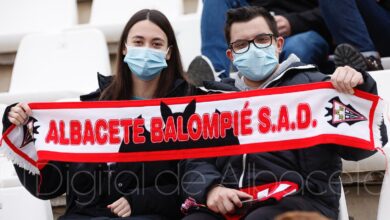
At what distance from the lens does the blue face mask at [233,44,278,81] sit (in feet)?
8.64

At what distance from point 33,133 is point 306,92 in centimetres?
113

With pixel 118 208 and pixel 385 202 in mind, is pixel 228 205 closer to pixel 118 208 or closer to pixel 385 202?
pixel 118 208

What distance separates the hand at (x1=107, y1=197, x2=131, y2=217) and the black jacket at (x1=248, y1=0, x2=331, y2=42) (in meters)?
1.84

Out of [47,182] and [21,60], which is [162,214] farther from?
[21,60]

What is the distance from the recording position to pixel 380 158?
10.5 feet

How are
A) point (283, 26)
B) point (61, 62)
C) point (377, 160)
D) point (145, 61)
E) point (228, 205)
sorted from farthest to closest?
point (61, 62)
point (283, 26)
point (377, 160)
point (145, 61)
point (228, 205)

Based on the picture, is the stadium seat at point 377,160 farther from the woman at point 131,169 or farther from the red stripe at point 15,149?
the red stripe at point 15,149

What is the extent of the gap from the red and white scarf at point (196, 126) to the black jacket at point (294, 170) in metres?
0.04

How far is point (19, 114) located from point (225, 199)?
92 centimetres

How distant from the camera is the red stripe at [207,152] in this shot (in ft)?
8.12

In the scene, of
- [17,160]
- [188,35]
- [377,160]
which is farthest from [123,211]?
[188,35]

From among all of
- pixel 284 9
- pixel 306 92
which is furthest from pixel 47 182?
pixel 284 9

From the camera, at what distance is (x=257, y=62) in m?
2.63

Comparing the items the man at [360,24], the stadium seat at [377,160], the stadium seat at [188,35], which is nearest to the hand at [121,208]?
the stadium seat at [377,160]
